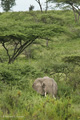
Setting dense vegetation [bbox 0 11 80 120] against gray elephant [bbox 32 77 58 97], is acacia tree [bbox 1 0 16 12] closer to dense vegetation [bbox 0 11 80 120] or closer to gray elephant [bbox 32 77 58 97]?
dense vegetation [bbox 0 11 80 120]

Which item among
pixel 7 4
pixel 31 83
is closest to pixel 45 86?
pixel 31 83

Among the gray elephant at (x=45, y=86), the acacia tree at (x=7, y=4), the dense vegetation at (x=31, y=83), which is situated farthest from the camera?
the acacia tree at (x=7, y=4)

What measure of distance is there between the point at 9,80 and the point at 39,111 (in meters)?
3.70

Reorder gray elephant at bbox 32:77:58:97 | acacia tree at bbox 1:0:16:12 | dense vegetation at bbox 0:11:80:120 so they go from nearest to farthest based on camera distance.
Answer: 1. dense vegetation at bbox 0:11:80:120
2. gray elephant at bbox 32:77:58:97
3. acacia tree at bbox 1:0:16:12

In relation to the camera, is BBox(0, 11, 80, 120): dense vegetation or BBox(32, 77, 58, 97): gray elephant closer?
BBox(0, 11, 80, 120): dense vegetation

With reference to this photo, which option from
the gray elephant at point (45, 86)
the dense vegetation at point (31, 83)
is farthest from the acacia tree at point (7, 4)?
the gray elephant at point (45, 86)

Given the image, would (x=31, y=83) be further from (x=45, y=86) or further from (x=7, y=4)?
(x=7, y=4)

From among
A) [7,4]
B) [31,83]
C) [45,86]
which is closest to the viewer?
[45,86]

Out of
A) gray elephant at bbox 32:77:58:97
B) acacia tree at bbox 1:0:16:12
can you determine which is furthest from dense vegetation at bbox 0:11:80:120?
acacia tree at bbox 1:0:16:12

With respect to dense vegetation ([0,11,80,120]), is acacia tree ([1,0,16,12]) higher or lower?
lower

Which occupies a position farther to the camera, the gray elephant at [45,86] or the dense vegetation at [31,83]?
the gray elephant at [45,86]

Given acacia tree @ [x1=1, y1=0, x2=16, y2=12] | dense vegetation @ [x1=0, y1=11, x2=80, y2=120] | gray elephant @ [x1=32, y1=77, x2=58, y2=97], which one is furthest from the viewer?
acacia tree @ [x1=1, y1=0, x2=16, y2=12]

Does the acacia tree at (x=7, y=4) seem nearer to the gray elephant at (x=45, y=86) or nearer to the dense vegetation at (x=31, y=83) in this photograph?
the dense vegetation at (x=31, y=83)

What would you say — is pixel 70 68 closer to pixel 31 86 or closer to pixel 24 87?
pixel 31 86
